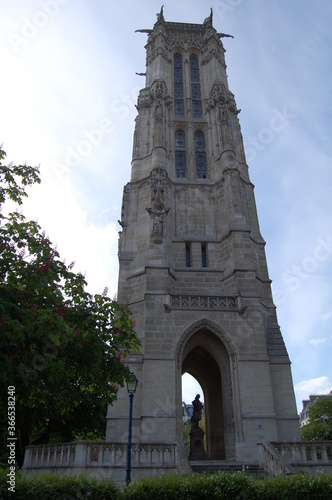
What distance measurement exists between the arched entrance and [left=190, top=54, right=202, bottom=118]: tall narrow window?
15.8 meters

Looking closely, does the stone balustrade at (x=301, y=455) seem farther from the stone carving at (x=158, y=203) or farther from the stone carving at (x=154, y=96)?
the stone carving at (x=154, y=96)

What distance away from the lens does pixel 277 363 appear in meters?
16.3

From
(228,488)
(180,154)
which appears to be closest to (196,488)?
(228,488)

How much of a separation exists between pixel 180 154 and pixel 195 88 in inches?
267

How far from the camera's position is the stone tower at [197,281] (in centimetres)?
1465

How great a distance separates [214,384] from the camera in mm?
19828

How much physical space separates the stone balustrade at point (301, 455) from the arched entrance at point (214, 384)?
108 inches

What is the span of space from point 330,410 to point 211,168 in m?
29.9

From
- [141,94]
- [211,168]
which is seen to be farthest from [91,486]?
[141,94]

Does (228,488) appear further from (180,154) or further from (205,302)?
(180,154)

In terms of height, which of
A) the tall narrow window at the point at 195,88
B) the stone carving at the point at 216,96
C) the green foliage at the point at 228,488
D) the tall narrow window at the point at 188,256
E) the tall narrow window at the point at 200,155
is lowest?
the green foliage at the point at 228,488

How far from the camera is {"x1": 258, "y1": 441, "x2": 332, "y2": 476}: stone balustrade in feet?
38.5

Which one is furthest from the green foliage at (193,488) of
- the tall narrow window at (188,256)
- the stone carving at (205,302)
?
the tall narrow window at (188,256)

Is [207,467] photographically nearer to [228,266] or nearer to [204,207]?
[228,266]
